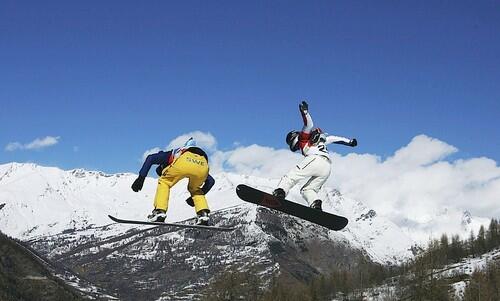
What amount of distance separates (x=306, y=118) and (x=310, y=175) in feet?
5.55

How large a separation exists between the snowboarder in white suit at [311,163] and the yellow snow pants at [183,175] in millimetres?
2152

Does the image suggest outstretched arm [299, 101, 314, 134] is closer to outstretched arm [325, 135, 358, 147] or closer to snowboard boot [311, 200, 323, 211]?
outstretched arm [325, 135, 358, 147]

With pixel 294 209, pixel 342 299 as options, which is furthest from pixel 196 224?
pixel 342 299

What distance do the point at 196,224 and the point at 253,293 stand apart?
3648 inches

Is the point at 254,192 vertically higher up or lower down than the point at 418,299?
lower down

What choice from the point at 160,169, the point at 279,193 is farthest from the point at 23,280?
the point at 279,193

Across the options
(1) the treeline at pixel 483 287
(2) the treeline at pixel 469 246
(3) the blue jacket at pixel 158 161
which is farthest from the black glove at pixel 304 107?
(2) the treeline at pixel 469 246

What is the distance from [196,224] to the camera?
15.3 metres

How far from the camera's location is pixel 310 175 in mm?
16781

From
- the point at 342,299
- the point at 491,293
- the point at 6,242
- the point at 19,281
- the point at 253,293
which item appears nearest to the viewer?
the point at 491,293

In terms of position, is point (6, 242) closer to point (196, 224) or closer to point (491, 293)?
point (491, 293)

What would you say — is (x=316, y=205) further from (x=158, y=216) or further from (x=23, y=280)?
(x=23, y=280)

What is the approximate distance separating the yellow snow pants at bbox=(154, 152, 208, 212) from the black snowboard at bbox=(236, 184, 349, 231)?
1.08 m

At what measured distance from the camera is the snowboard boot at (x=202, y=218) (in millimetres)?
15320
